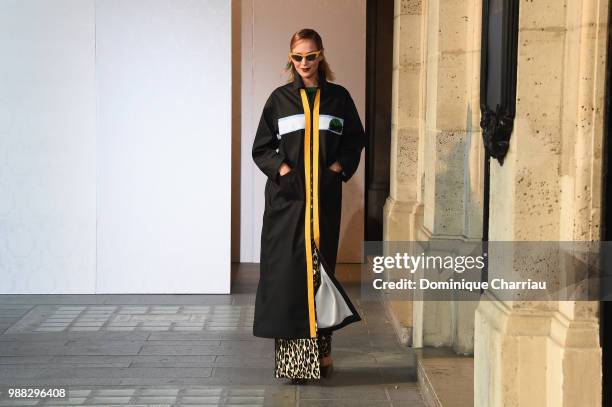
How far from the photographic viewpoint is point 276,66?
10.0 meters

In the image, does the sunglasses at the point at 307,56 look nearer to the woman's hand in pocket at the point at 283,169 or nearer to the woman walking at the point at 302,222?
the woman walking at the point at 302,222

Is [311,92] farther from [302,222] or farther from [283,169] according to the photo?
[302,222]

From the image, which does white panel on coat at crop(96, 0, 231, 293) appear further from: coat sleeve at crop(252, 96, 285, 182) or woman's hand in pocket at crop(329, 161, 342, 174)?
woman's hand in pocket at crop(329, 161, 342, 174)

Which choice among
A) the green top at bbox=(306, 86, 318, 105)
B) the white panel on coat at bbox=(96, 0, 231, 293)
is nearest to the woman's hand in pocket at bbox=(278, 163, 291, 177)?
the green top at bbox=(306, 86, 318, 105)

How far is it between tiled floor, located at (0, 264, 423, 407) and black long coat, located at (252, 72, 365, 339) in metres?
0.37

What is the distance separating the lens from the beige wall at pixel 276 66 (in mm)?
9945

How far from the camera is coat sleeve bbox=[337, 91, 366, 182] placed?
19.3ft

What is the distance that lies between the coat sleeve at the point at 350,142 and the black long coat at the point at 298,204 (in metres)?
0.02

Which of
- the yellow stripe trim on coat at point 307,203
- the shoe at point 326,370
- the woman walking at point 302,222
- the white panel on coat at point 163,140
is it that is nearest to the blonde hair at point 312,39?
the woman walking at point 302,222

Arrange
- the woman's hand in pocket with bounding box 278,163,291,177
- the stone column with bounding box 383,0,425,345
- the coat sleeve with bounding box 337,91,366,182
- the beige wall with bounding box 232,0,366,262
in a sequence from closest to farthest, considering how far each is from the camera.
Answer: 1. the woman's hand in pocket with bounding box 278,163,291,177
2. the coat sleeve with bounding box 337,91,366,182
3. the stone column with bounding box 383,0,425,345
4. the beige wall with bounding box 232,0,366,262

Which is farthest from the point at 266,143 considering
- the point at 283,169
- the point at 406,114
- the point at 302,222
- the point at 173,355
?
the point at 406,114

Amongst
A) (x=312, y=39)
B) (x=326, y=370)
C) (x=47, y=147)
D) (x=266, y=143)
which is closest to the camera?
(x=312, y=39)

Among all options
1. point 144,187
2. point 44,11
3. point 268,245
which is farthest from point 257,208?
point 268,245

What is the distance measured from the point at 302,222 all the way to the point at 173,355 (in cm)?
127
